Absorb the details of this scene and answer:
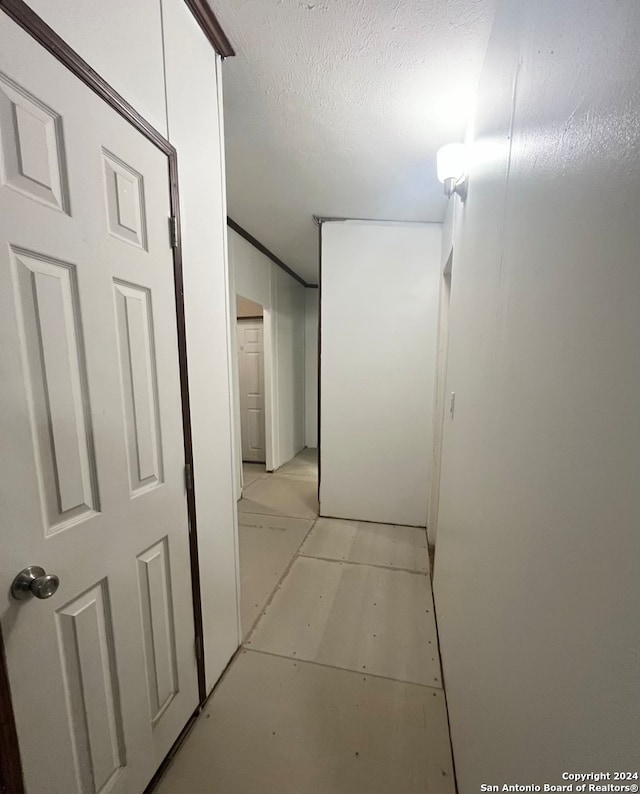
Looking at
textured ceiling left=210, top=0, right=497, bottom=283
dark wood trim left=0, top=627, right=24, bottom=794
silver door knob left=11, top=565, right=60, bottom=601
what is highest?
textured ceiling left=210, top=0, right=497, bottom=283

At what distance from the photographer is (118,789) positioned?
0.92 metres

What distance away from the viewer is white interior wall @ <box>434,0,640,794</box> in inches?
14.7

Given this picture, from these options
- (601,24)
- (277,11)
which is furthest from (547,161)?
(277,11)

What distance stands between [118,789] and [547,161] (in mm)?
1924

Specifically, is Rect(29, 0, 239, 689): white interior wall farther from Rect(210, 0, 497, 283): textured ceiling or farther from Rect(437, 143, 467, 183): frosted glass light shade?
Rect(437, 143, 467, 183): frosted glass light shade

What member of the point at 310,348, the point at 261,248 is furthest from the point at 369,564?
the point at 310,348

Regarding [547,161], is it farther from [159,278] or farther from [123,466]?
[123,466]

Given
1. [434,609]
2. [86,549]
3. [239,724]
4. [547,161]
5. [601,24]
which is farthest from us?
[434,609]

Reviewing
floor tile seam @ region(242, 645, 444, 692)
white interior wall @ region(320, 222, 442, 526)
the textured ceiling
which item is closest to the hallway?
floor tile seam @ region(242, 645, 444, 692)

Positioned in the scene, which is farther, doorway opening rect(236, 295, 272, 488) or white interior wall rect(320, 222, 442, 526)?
doorway opening rect(236, 295, 272, 488)

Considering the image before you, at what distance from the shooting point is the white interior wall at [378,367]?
2.63 meters

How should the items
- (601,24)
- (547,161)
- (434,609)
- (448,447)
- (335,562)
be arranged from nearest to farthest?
(601,24), (547,161), (448,447), (434,609), (335,562)

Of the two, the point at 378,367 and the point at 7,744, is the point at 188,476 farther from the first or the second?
the point at 378,367

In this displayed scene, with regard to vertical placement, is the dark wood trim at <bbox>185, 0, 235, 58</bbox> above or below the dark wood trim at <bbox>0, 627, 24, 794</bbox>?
above
